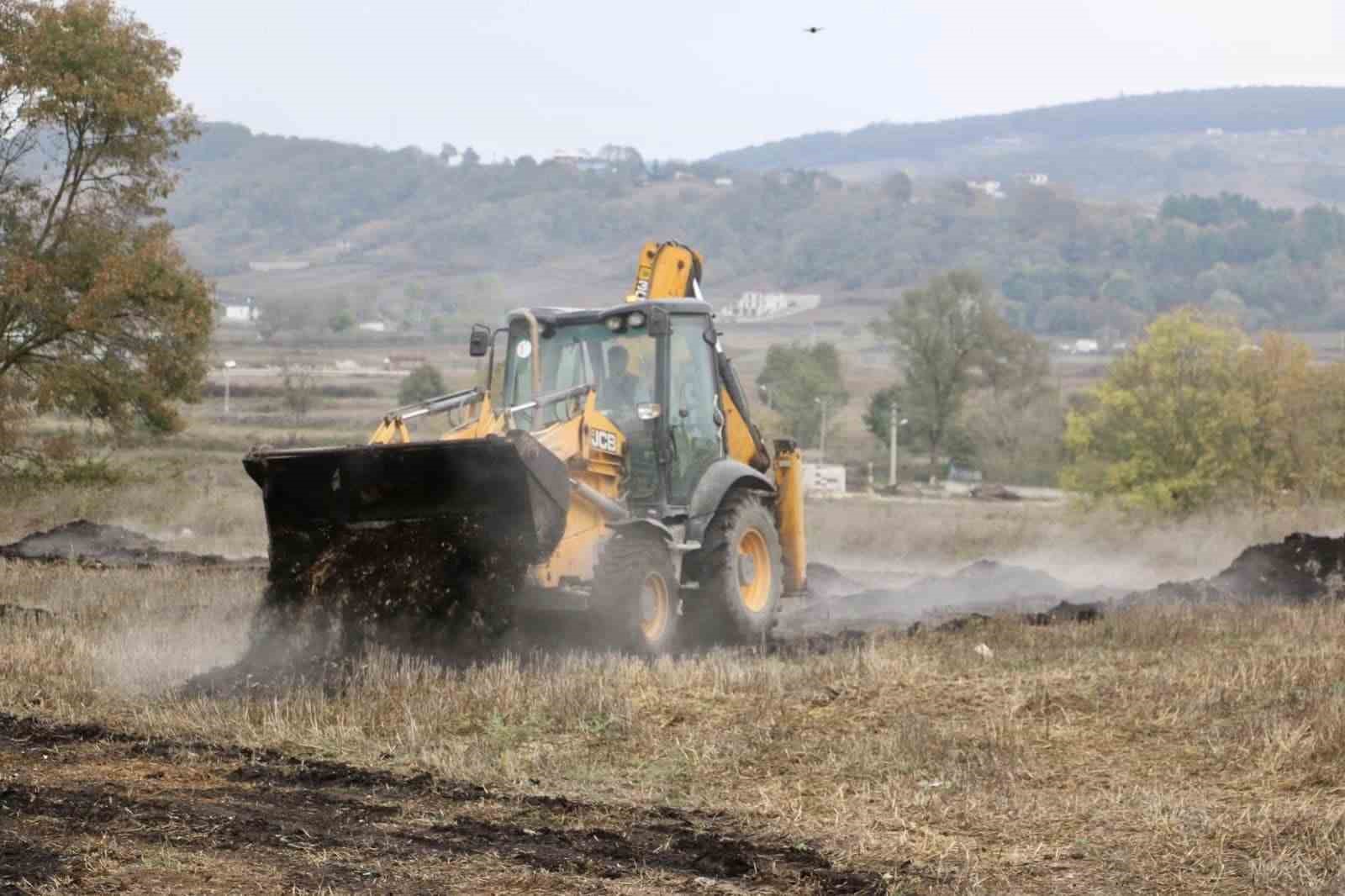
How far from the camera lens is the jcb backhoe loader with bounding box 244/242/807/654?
1280 centimetres

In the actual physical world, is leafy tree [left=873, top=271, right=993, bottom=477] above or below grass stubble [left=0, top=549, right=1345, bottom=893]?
above

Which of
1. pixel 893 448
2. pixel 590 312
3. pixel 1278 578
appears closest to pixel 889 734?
pixel 590 312

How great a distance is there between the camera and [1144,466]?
4612cm

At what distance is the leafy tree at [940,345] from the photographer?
86.1 m

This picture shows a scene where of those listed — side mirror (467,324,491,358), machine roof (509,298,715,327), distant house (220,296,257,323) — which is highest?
distant house (220,296,257,323)

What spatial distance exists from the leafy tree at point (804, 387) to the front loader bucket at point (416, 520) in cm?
7355

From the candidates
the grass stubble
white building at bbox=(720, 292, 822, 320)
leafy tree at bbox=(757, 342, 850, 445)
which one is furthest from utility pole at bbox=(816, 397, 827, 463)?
white building at bbox=(720, 292, 822, 320)

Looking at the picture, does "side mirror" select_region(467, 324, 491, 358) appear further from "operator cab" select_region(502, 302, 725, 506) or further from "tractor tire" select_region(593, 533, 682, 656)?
"tractor tire" select_region(593, 533, 682, 656)

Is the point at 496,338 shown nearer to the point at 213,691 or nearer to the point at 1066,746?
the point at 213,691

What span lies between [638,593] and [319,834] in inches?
220

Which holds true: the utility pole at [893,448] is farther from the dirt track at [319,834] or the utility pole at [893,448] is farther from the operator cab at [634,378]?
the dirt track at [319,834]

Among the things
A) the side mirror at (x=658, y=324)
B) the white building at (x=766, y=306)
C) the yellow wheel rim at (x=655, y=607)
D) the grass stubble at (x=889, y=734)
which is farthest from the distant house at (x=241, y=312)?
the grass stubble at (x=889, y=734)

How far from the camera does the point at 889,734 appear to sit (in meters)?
10.6

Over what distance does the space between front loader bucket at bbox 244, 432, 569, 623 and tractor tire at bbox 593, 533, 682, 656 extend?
0.61 m
